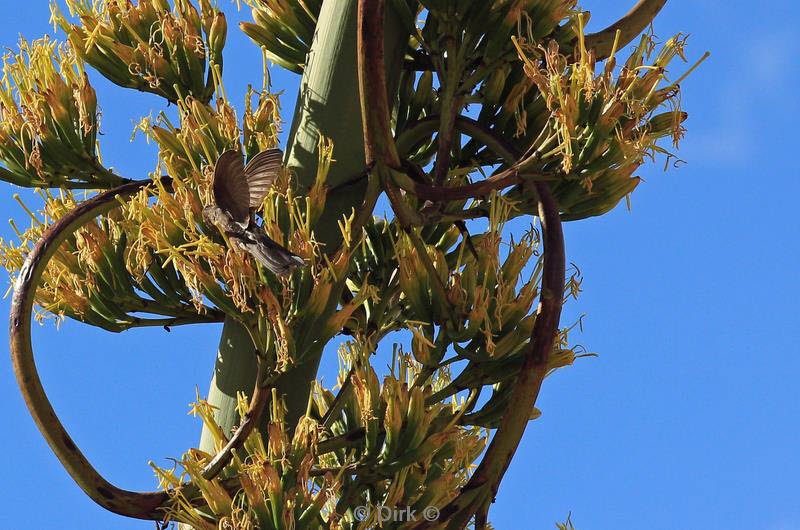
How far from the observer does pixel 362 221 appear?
402 centimetres

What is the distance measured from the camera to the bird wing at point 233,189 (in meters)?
3.62

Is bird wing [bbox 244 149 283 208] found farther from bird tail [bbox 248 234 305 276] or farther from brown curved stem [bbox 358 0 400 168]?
brown curved stem [bbox 358 0 400 168]

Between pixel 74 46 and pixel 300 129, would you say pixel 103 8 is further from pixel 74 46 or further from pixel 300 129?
pixel 300 129

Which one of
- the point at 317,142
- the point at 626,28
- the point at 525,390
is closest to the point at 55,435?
the point at 317,142

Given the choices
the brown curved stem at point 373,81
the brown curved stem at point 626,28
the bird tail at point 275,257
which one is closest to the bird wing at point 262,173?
the bird tail at point 275,257

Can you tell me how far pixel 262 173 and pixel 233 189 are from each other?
0.13 m

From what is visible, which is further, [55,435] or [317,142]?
[317,142]

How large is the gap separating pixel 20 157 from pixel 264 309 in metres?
1.23

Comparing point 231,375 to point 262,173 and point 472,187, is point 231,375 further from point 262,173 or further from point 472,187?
point 472,187

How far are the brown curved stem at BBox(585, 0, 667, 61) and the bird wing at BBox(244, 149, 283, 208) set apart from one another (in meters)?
1.40

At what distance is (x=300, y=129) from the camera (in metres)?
4.32

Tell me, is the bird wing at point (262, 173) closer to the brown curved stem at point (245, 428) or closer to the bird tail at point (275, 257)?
the bird tail at point (275, 257)

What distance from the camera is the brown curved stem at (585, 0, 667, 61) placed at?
14.9 ft

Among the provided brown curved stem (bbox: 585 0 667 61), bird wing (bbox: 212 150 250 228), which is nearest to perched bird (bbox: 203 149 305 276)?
bird wing (bbox: 212 150 250 228)
